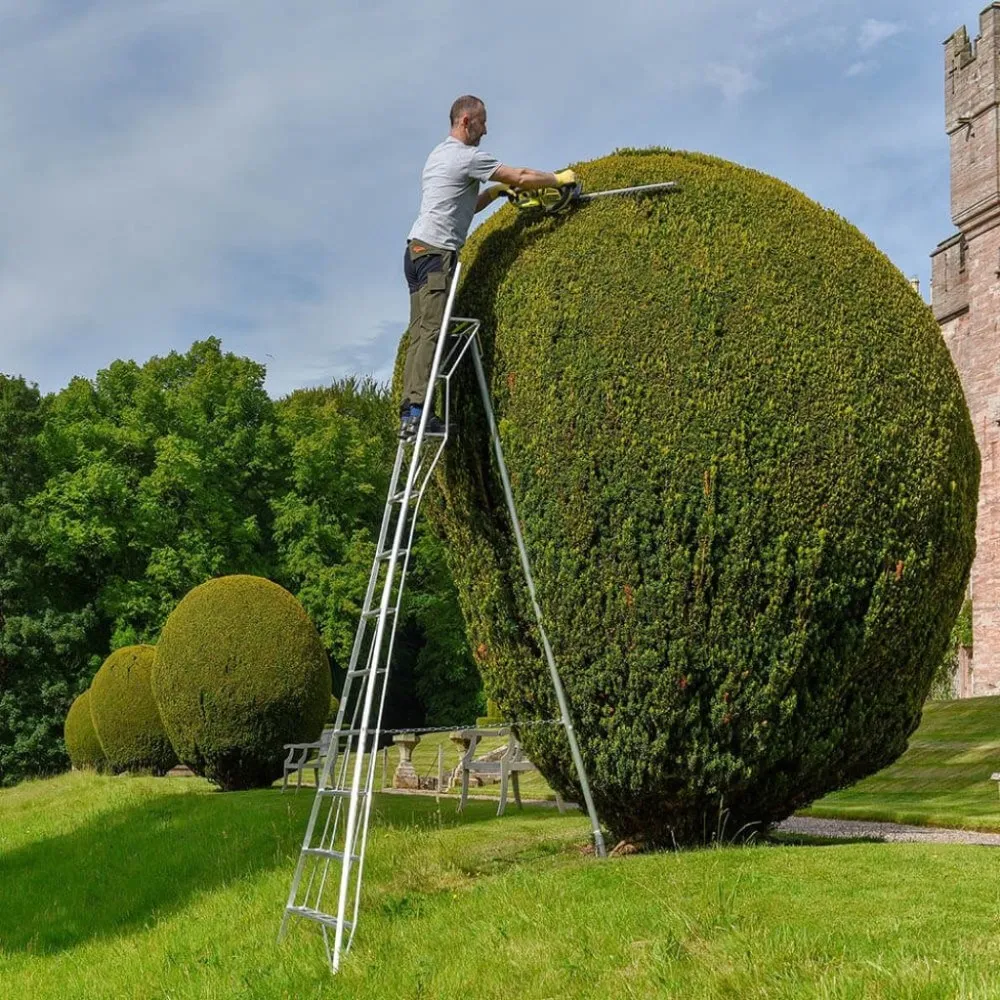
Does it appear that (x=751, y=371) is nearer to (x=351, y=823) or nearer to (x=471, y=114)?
(x=471, y=114)

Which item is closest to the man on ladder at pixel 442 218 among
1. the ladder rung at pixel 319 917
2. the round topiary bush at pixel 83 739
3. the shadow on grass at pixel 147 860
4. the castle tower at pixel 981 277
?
the ladder rung at pixel 319 917

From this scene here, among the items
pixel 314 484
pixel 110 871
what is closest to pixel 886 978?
pixel 110 871

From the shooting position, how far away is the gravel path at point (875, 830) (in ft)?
36.5

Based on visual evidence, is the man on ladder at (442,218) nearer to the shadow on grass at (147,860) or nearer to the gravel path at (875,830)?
the shadow on grass at (147,860)

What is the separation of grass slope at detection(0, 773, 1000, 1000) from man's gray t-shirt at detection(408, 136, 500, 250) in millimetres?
4075

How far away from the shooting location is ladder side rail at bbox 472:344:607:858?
7590 mm

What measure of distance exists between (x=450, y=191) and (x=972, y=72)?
22189 millimetres

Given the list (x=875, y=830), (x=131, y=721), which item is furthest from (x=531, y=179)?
(x=131, y=721)

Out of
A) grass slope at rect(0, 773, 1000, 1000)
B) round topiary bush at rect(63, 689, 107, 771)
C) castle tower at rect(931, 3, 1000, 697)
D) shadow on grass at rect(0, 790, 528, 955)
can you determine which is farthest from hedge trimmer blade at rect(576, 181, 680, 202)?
round topiary bush at rect(63, 689, 107, 771)

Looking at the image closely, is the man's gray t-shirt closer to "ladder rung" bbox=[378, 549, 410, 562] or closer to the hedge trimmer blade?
the hedge trimmer blade

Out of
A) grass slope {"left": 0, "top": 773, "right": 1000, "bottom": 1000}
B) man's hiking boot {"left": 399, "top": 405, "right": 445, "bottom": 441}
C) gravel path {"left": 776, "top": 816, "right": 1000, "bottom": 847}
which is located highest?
man's hiking boot {"left": 399, "top": 405, "right": 445, "bottom": 441}

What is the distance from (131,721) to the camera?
24250 mm

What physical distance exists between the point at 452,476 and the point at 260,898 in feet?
11.5

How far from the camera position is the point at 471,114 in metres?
8.03
